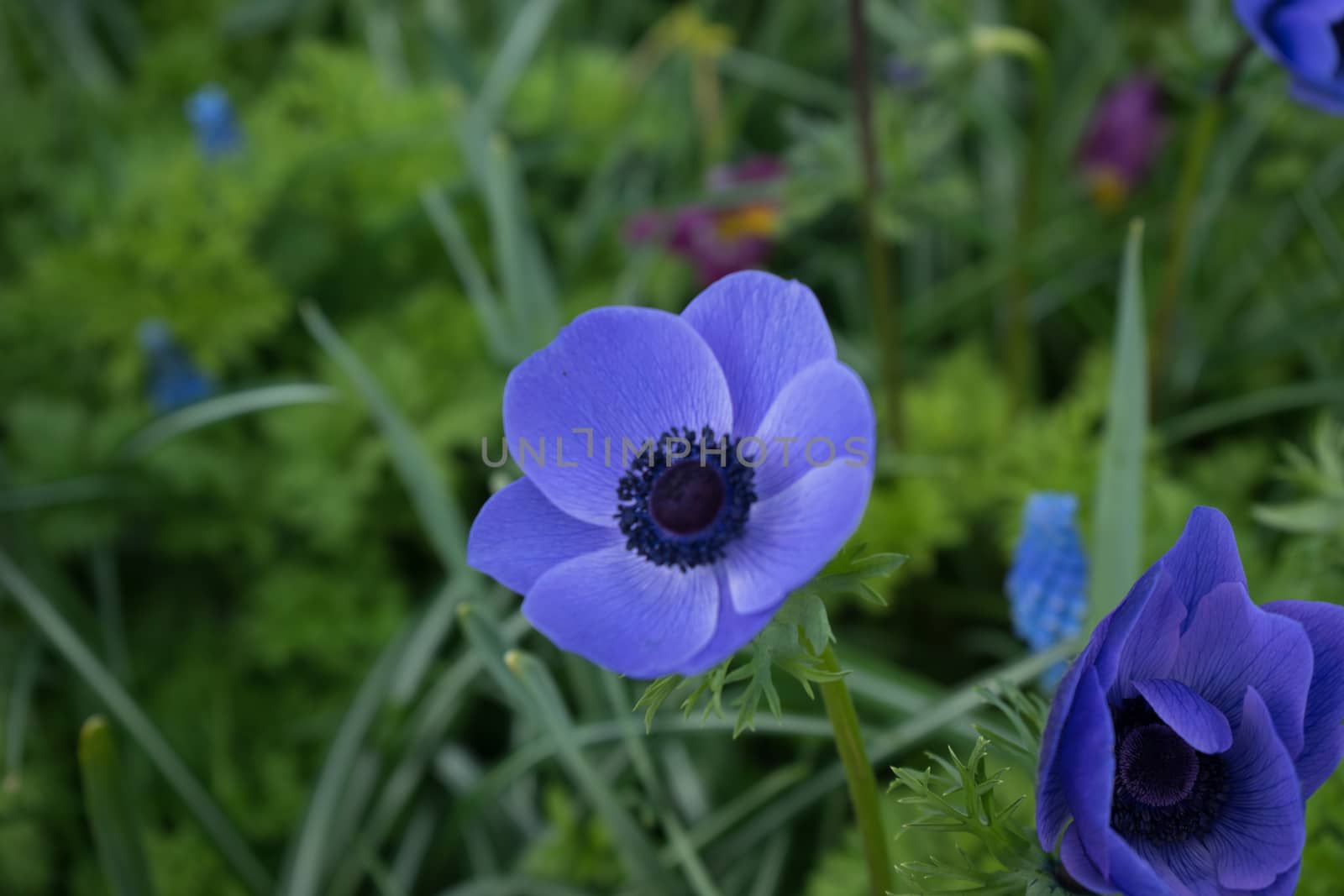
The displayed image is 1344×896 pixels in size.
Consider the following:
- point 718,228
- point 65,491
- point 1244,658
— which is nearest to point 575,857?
point 1244,658

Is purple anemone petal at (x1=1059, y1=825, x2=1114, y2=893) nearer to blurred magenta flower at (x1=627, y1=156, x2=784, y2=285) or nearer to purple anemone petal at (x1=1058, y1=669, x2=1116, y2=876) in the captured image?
purple anemone petal at (x1=1058, y1=669, x2=1116, y2=876)

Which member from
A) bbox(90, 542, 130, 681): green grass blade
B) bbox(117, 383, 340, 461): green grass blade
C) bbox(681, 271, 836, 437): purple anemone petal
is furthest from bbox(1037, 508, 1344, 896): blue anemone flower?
bbox(90, 542, 130, 681): green grass blade

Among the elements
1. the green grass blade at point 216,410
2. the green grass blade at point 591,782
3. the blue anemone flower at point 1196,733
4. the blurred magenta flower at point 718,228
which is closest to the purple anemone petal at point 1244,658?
the blue anemone flower at point 1196,733

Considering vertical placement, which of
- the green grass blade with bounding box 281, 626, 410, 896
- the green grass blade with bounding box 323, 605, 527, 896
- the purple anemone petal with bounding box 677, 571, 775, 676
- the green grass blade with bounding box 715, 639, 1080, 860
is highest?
the purple anemone petal with bounding box 677, 571, 775, 676

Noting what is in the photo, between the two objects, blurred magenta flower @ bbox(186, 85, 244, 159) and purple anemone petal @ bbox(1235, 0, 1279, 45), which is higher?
blurred magenta flower @ bbox(186, 85, 244, 159)

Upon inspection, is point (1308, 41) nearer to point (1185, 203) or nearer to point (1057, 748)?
point (1185, 203)

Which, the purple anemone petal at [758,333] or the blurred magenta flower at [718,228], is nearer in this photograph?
the purple anemone petal at [758,333]

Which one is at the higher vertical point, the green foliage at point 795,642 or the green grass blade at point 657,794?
the green foliage at point 795,642

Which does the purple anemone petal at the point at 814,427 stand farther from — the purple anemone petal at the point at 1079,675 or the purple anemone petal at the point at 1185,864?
the purple anemone petal at the point at 1185,864

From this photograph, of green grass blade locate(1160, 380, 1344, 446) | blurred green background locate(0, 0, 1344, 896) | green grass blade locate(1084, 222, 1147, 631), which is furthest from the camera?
green grass blade locate(1160, 380, 1344, 446)
